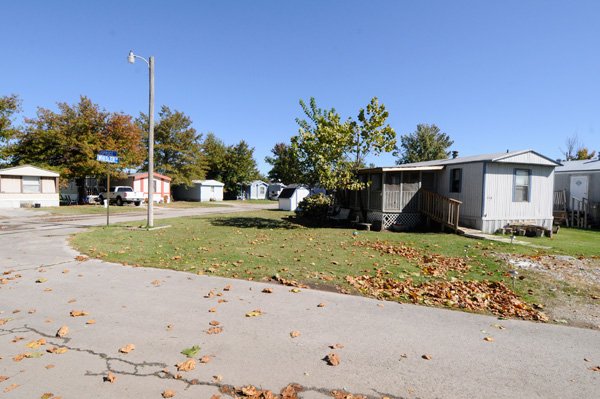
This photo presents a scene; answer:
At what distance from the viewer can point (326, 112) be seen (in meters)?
16.7

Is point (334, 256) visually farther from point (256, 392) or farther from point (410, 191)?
point (410, 191)

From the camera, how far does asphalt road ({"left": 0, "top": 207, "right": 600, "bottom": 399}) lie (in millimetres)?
3045

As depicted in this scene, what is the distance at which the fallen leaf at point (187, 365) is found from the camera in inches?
128

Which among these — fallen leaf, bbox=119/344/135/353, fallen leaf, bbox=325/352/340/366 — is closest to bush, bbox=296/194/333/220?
fallen leaf, bbox=325/352/340/366

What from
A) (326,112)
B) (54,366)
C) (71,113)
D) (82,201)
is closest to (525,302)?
(54,366)

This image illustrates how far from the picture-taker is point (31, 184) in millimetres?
26578

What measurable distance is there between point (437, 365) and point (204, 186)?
154 feet

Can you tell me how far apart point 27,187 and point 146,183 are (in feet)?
46.1

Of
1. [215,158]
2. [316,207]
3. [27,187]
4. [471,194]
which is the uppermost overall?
[215,158]

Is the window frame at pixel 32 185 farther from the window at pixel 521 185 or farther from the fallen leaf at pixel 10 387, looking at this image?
the window at pixel 521 185

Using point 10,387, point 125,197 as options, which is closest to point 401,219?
point 10,387

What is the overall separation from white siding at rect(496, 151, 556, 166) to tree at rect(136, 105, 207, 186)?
124 ft

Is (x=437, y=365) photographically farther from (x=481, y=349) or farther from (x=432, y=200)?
(x=432, y=200)

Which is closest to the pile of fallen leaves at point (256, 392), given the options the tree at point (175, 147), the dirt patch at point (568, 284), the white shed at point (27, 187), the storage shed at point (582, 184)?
the dirt patch at point (568, 284)
